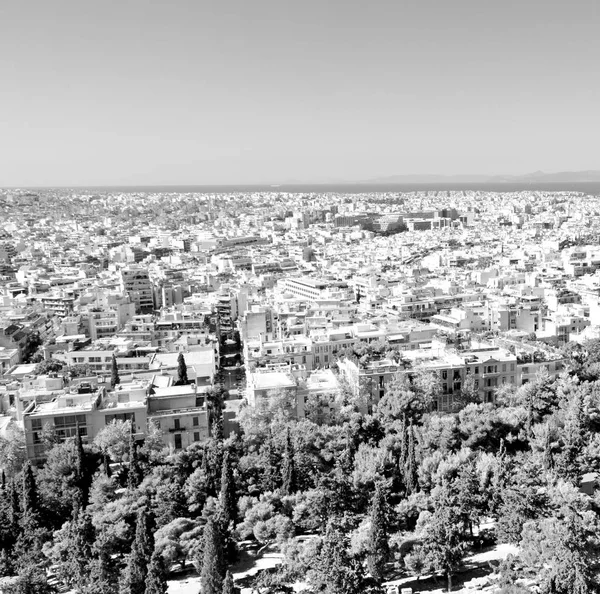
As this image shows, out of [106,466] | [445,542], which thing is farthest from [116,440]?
[445,542]

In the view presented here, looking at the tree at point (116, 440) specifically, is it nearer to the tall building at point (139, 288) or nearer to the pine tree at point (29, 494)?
the pine tree at point (29, 494)

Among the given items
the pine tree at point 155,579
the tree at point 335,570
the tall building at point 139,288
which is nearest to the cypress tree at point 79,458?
the pine tree at point 155,579

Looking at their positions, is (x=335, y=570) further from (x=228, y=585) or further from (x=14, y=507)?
(x=14, y=507)

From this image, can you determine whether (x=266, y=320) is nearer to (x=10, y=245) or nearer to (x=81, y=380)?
(x=81, y=380)

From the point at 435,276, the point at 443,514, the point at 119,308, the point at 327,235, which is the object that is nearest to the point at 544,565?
the point at 443,514

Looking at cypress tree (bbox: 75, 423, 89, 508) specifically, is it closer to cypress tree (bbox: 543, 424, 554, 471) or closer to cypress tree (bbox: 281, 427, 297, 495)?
cypress tree (bbox: 281, 427, 297, 495)

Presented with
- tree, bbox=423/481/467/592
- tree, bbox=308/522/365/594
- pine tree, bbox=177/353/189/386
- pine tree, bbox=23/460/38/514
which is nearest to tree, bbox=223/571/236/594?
tree, bbox=308/522/365/594
